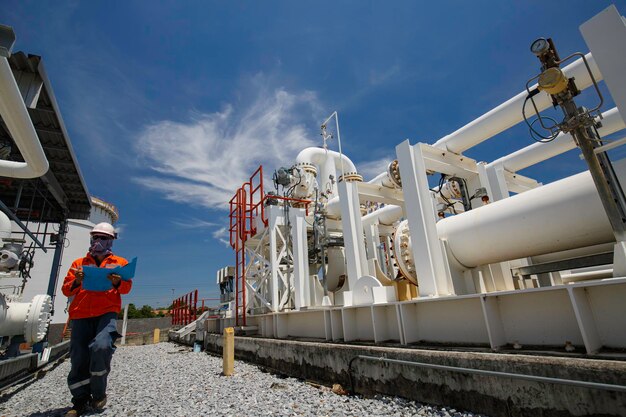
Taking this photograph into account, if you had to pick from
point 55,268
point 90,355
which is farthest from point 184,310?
point 90,355

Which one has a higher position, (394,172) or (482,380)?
(394,172)

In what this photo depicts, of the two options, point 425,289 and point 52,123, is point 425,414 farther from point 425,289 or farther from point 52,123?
point 52,123

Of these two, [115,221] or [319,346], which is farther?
[115,221]

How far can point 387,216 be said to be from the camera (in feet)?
32.0

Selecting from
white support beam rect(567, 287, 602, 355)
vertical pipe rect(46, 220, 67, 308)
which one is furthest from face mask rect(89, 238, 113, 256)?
vertical pipe rect(46, 220, 67, 308)

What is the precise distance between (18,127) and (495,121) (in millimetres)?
6468

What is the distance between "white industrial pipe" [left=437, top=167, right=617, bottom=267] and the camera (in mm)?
3723

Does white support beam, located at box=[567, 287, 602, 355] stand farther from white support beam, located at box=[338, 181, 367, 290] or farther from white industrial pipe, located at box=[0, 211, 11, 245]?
white industrial pipe, located at box=[0, 211, 11, 245]

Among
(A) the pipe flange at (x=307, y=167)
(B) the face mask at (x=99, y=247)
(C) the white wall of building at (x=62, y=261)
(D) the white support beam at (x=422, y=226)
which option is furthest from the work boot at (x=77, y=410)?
(C) the white wall of building at (x=62, y=261)

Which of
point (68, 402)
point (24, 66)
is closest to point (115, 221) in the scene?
point (24, 66)

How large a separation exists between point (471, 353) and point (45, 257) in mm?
26547

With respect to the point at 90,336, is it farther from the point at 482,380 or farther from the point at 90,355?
the point at 482,380

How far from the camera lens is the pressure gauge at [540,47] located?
12.6ft

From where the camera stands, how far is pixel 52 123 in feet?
24.2
